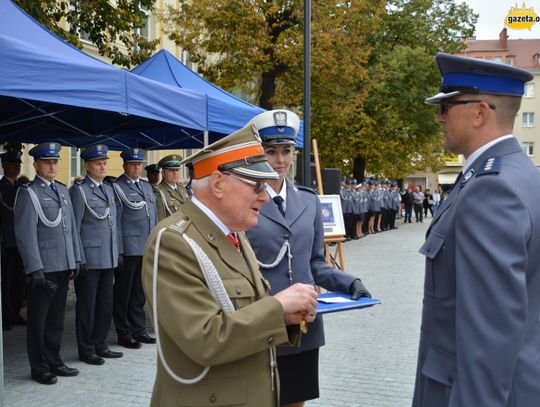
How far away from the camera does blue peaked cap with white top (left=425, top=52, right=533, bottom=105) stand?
211 centimetres

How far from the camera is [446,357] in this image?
204 cm

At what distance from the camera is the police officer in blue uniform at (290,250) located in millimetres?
3170

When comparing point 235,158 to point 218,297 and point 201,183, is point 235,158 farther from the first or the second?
point 218,297

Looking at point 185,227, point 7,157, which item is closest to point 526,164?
point 185,227

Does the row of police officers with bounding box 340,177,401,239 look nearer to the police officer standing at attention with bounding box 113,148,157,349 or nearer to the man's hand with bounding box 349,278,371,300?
the police officer standing at attention with bounding box 113,148,157,349

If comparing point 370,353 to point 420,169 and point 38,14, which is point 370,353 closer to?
point 38,14

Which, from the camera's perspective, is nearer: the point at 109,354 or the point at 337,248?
the point at 109,354

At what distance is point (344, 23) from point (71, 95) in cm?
1637

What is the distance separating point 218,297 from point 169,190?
23.2 feet

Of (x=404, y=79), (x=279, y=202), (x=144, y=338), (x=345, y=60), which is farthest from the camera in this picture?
(x=404, y=79)

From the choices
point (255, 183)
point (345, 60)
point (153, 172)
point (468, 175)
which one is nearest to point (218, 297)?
point (255, 183)

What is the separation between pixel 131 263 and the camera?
7695 mm

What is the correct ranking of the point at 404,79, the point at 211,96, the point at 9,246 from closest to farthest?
1. the point at 211,96
2. the point at 9,246
3. the point at 404,79

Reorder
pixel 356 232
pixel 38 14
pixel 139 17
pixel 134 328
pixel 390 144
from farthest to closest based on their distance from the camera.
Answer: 1. pixel 390 144
2. pixel 356 232
3. pixel 139 17
4. pixel 38 14
5. pixel 134 328
